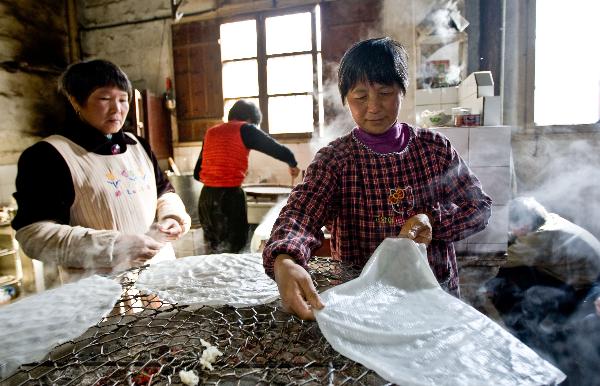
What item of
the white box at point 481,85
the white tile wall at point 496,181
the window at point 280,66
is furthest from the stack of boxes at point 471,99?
the window at point 280,66

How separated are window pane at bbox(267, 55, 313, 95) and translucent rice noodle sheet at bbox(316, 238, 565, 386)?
19.0ft

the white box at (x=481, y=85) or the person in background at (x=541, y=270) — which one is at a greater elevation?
the white box at (x=481, y=85)

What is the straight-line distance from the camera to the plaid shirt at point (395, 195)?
147cm

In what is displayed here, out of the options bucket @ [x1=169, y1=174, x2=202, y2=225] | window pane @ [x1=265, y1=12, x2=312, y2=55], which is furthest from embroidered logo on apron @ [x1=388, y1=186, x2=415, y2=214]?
window pane @ [x1=265, y1=12, x2=312, y2=55]

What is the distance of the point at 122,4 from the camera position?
293 inches

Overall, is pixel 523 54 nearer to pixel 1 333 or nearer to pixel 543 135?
pixel 543 135

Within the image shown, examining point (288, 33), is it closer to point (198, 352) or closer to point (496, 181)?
point (496, 181)

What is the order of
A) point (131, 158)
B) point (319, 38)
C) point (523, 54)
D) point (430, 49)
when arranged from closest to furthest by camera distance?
point (131, 158) < point (523, 54) < point (430, 49) < point (319, 38)

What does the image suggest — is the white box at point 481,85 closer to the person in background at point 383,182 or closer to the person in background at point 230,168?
the person in background at point 230,168

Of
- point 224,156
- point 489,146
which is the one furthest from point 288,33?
point 489,146

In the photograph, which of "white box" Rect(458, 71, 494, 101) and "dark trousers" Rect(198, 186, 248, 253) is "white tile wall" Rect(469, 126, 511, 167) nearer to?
"white box" Rect(458, 71, 494, 101)

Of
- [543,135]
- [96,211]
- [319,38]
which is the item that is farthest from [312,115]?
[96,211]

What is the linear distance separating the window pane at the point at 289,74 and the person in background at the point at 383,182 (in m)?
5.28

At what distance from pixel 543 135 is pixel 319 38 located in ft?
12.5
